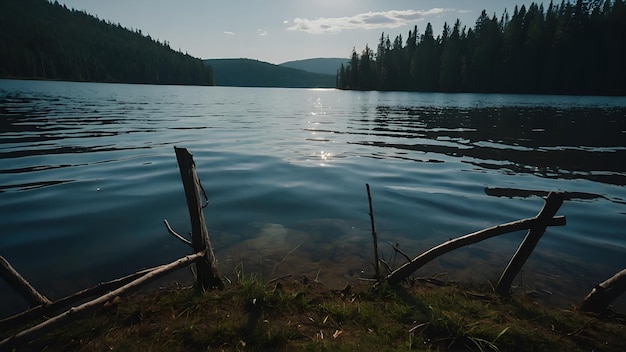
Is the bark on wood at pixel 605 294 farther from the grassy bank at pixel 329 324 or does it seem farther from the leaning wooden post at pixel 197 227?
the leaning wooden post at pixel 197 227

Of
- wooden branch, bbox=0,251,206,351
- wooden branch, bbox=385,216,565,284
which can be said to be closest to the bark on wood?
wooden branch, bbox=385,216,565,284

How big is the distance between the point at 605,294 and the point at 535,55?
114327 millimetres

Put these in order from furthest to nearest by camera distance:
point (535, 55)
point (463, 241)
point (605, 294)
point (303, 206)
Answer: point (535, 55) < point (303, 206) < point (463, 241) < point (605, 294)

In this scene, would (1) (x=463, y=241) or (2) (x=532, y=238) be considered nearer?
(2) (x=532, y=238)

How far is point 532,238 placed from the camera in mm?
4254

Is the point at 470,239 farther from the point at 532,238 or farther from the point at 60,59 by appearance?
the point at 60,59

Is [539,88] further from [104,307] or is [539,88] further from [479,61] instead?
[104,307]

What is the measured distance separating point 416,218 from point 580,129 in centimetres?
2712

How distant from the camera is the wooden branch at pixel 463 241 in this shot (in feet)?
13.7

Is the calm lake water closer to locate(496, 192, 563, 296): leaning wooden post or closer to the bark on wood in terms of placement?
the bark on wood

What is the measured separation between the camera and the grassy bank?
323 cm

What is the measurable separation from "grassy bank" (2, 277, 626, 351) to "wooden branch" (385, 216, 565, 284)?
27 centimetres

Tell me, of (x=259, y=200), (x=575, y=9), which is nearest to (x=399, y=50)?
(x=575, y=9)

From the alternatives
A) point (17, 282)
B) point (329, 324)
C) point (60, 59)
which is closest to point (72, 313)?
point (17, 282)
